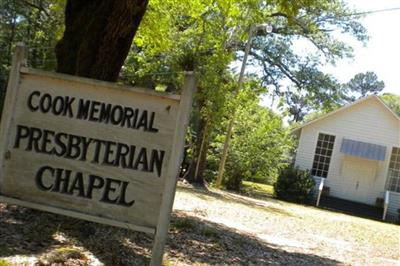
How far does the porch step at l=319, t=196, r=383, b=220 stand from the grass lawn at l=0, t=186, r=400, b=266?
12692mm

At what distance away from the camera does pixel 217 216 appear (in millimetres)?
12562

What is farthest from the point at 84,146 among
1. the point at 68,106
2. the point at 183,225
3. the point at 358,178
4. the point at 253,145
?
the point at 358,178

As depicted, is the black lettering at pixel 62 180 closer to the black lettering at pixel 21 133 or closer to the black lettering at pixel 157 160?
the black lettering at pixel 21 133

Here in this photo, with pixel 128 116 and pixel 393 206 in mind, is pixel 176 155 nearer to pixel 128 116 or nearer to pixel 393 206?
pixel 128 116

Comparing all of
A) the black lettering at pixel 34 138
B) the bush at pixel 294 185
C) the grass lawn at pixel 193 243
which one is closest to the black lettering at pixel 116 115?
the black lettering at pixel 34 138

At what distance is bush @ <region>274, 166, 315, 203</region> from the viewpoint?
89.1 feet

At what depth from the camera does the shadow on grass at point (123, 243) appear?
5074mm

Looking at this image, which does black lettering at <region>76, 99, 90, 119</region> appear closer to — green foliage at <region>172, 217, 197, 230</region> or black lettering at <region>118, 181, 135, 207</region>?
black lettering at <region>118, 181, 135, 207</region>

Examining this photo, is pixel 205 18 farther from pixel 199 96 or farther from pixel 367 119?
pixel 367 119

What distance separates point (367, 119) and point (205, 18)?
11.2 metres

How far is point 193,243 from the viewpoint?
7695 millimetres

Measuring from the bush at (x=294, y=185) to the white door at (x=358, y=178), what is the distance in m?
2.05

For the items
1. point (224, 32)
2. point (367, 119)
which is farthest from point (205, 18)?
point (367, 119)

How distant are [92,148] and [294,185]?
80.1ft
